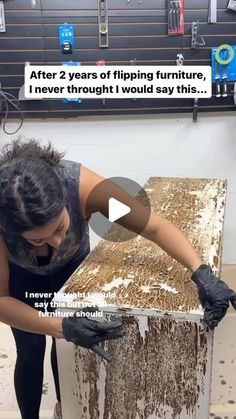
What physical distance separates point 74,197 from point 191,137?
1.49m

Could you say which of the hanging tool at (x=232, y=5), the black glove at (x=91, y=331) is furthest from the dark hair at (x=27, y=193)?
the hanging tool at (x=232, y=5)

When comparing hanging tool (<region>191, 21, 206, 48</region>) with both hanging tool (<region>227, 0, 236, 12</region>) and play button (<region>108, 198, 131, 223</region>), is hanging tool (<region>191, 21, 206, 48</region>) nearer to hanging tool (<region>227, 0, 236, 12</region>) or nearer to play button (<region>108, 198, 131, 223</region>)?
hanging tool (<region>227, 0, 236, 12</region>)

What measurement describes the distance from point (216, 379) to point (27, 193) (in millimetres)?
1199

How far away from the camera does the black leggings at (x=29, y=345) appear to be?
3.76 ft

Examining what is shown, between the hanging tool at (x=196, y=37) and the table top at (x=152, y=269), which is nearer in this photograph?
the table top at (x=152, y=269)

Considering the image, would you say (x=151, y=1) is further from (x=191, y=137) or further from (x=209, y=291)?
(x=209, y=291)

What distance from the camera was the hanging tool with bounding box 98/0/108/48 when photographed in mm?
2119

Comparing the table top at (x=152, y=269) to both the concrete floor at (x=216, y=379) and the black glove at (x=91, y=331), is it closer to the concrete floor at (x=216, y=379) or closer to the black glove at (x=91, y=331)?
the black glove at (x=91, y=331)

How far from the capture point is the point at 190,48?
2184mm

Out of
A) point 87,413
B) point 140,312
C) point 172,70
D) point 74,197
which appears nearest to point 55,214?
point 74,197

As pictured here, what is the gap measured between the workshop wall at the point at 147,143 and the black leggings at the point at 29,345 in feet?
4.04

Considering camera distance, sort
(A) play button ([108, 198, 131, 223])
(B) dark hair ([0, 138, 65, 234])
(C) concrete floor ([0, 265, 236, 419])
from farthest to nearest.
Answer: (C) concrete floor ([0, 265, 236, 419]), (A) play button ([108, 198, 131, 223]), (B) dark hair ([0, 138, 65, 234])

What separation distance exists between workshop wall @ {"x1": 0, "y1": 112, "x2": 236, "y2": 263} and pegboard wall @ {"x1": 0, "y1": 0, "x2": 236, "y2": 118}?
29 cm

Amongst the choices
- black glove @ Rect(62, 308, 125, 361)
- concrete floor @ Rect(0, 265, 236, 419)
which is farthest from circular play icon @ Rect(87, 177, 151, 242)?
→ concrete floor @ Rect(0, 265, 236, 419)
